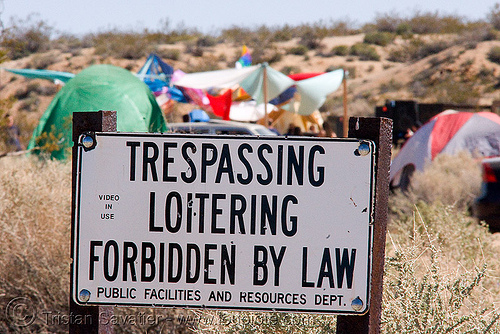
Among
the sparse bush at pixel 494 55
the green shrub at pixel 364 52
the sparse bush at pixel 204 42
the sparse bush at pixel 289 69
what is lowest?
the sparse bush at pixel 289 69

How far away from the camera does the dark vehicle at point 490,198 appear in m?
7.79

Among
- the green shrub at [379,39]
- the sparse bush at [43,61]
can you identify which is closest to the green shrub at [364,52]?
the green shrub at [379,39]

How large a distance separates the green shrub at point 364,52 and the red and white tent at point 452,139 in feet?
132

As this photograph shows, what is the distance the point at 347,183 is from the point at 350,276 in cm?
31

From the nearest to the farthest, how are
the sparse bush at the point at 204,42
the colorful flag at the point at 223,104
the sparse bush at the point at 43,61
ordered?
the colorful flag at the point at 223,104 < the sparse bush at the point at 43,61 < the sparse bush at the point at 204,42

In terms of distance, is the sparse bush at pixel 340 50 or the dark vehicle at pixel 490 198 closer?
the dark vehicle at pixel 490 198

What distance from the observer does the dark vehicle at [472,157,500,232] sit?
7.79 m

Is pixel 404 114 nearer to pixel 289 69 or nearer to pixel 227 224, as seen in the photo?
pixel 227 224

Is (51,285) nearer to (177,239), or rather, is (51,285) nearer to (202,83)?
(177,239)

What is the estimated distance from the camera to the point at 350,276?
1967 mm

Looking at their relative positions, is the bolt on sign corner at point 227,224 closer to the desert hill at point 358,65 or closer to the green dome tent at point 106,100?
the green dome tent at point 106,100

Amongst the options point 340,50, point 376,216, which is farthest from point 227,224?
point 340,50

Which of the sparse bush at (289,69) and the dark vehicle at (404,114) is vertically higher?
the sparse bush at (289,69)

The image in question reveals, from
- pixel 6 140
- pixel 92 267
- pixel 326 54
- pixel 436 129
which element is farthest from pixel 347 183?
pixel 326 54
